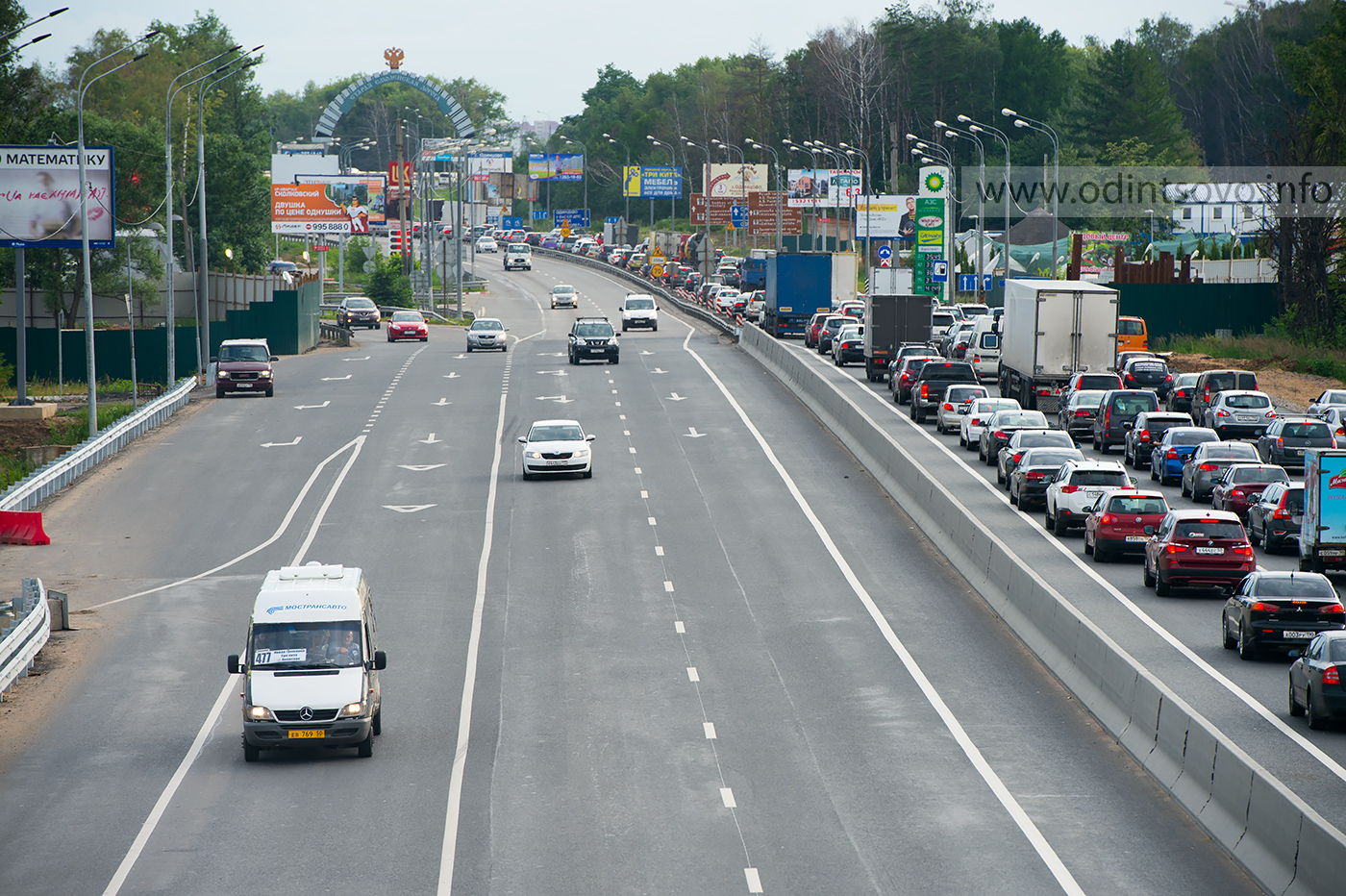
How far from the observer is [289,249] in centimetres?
16450

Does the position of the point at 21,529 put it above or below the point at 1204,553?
below

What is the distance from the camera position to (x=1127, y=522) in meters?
29.6

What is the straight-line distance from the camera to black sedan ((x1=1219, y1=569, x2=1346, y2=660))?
22.6 m

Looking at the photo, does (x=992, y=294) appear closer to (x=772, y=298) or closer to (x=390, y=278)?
(x=772, y=298)

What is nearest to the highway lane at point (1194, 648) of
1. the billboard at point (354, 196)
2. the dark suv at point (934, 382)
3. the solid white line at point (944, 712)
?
the solid white line at point (944, 712)

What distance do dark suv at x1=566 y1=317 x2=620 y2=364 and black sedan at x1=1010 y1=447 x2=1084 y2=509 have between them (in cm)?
2845

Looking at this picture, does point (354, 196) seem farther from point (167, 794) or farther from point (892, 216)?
point (167, 794)

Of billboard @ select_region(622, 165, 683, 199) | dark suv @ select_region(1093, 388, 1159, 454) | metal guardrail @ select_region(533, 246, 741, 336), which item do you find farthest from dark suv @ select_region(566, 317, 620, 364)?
billboard @ select_region(622, 165, 683, 199)

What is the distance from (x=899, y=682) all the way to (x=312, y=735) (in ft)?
27.8

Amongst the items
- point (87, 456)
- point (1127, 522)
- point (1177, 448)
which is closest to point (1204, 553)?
point (1127, 522)

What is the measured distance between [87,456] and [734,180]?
3601 inches

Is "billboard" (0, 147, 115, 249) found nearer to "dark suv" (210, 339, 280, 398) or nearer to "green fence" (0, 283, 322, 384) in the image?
"dark suv" (210, 339, 280, 398)

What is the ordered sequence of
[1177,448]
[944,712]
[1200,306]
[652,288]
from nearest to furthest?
[944,712]
[1177,448]
[1200,306]
[652,288]

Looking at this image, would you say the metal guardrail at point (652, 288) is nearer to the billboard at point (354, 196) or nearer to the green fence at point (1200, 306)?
the green fence at point (1200, 306)
